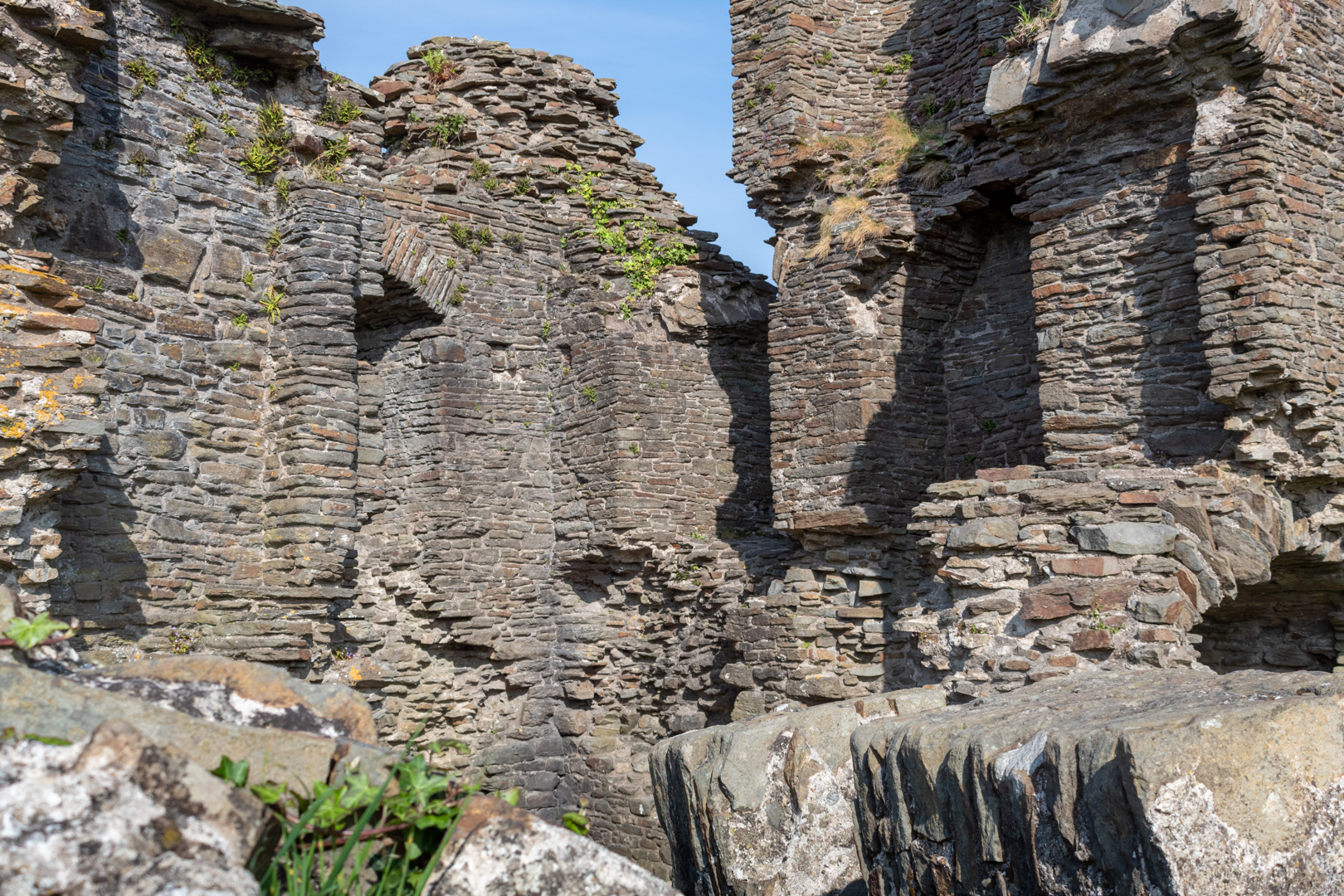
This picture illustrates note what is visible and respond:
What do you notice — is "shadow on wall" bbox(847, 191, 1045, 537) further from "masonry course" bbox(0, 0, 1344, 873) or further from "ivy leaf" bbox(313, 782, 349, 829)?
"ivy leaf" bbox(313, 782, 349, 829)

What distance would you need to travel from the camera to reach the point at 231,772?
83.0 inches

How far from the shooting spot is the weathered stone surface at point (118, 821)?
1.76 metres

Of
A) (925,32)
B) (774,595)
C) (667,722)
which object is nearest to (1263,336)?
(774,595)

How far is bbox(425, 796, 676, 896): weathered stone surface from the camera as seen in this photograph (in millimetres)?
2203

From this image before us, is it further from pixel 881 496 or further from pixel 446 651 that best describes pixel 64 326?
pixel 881 496

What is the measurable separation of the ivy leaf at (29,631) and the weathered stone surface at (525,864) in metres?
0.96

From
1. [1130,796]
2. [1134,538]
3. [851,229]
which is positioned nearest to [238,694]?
[1130,796]

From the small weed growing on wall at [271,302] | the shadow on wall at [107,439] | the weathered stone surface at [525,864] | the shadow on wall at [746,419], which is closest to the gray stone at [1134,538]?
the weathered stone surface at [525,864]

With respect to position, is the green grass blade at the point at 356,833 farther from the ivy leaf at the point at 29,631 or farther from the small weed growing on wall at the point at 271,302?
the small weed growing on wall at the point at 271,302

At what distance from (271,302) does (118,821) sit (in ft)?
29.9

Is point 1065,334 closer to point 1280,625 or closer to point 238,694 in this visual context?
point 1280,625

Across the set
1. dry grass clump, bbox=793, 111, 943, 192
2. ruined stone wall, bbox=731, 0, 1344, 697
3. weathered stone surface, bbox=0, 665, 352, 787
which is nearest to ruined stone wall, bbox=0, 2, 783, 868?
ruined stone wall, bbox=731, 0, 1344, 697

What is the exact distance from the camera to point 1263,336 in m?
7.57

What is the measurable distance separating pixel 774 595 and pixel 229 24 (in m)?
7.49
